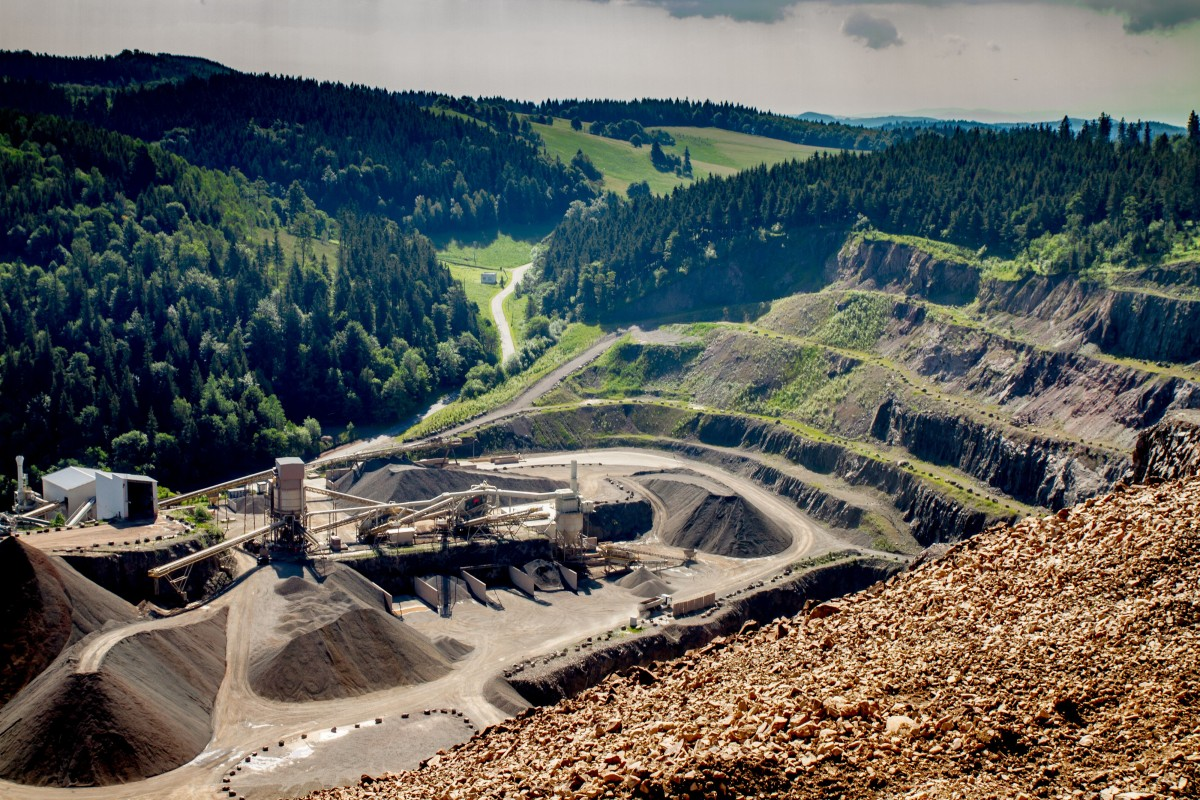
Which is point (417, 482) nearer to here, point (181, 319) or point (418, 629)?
point (418, 629)

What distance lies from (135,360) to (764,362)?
75.4m

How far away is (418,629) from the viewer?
87.6 meters

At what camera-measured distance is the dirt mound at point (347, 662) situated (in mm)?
70938

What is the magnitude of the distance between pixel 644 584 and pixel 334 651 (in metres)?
32.5

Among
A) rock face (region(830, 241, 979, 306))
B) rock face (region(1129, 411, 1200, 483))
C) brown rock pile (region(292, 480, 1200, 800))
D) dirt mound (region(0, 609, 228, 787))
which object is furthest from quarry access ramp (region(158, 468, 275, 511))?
rock face (region(830, 241, 979, 306))

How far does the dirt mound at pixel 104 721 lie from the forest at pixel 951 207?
10253cm

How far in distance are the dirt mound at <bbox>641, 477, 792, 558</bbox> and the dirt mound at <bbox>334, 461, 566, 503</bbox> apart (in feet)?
48.2

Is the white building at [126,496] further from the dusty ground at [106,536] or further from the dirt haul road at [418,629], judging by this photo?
the dirt haul road at [418,629]

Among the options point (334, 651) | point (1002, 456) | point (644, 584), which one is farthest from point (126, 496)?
point (1002, 456)

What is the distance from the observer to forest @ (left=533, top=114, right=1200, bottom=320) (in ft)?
451

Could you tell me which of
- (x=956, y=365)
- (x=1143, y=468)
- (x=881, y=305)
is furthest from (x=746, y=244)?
Answer: (x=1143, y=468)

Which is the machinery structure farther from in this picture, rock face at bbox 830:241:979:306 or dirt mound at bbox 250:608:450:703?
rock face at bbox 830:241:979:306

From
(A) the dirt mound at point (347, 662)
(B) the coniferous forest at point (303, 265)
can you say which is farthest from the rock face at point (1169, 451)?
(B) the coniferous forest at point (303, 265)

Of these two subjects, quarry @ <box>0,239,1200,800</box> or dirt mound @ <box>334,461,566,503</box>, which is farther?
dirt mound @ <box>334,461,566,503</box>
